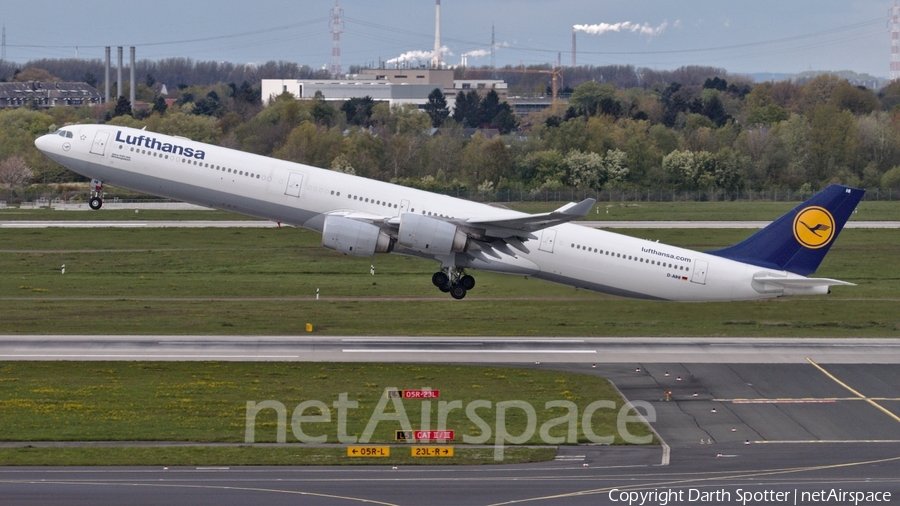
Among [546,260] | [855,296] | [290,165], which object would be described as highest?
[290,165]

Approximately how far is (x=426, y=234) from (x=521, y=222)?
4.12 meters

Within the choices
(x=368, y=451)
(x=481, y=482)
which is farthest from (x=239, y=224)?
(x=481, y=482)

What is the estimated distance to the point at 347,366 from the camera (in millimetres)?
48031

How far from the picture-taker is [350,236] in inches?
1869

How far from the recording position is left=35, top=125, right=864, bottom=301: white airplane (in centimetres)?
4856

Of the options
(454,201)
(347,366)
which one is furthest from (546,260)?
(347,366)

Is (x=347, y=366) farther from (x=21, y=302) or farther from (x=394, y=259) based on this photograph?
(x=394, y=259)

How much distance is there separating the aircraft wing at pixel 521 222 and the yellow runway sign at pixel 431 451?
13650 mm

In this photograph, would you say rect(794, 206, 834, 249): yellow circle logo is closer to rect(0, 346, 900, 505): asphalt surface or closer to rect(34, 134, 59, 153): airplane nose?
rect(0, 346, 900, 505): asphalt surface

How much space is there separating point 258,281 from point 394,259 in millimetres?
12648

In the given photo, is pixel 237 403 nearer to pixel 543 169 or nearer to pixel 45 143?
pixel 45 143

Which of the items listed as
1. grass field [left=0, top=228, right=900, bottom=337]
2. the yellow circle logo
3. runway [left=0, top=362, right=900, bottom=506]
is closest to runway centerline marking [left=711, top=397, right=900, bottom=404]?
runway [left=0, top=362, right=900, bottom=506]

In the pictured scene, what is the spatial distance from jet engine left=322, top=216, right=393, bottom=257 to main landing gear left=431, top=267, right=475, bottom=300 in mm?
4495

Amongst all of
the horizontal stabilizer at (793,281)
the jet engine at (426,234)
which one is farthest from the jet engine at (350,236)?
the horizontal stabilizer at (793,281)
